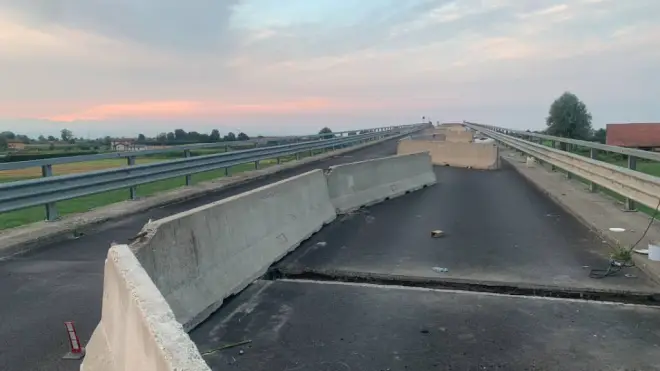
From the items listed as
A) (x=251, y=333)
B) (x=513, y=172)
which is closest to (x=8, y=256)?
(x=251, y=333)

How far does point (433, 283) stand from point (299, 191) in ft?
11.3

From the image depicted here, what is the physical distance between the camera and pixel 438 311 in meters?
5.67

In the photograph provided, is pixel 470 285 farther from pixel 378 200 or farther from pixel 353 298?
pixel 378 200

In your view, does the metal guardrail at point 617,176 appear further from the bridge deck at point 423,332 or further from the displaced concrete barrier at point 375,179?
the displaced concrete barrier at point 375,179

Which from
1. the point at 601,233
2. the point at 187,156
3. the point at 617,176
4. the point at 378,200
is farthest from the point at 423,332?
the point at 187,156

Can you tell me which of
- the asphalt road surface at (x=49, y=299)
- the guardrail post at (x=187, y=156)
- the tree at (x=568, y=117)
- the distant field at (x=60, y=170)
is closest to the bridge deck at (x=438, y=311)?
the asphalt road surface at (x=49, y=299)

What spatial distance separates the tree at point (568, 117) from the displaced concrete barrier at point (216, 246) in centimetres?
8794

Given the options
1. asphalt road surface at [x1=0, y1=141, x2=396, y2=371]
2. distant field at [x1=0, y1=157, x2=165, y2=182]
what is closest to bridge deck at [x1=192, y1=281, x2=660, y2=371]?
asphalt road surface at [x1=0, y1=141, x2=396, y2=371]

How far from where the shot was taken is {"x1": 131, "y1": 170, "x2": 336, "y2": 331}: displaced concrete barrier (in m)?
5.22

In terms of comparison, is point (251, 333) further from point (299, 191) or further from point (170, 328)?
point (299, 191)

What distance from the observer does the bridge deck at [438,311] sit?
4578 mm

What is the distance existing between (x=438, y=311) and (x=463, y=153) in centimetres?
1912

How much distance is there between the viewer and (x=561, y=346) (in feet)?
15.6

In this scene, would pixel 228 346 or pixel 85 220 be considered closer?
pixel 228 346
